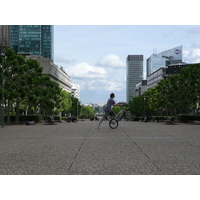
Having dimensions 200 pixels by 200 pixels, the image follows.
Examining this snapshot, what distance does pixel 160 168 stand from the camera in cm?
655

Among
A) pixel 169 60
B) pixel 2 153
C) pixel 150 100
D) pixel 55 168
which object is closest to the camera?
pixel 55 168

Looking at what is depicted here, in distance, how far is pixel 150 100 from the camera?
81.9 m

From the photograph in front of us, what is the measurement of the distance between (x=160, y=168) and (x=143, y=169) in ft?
1.21

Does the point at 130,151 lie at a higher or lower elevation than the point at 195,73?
lower

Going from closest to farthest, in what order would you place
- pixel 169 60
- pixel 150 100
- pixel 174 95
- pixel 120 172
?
pixel 120 172 → pixel 174 95 → pixel 150 100 → pixel 169 60

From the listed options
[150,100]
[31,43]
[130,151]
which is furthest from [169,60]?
[130,151]

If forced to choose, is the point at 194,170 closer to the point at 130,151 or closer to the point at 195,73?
the point at 130,151

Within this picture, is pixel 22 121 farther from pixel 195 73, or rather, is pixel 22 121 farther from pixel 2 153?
pixel 2 153

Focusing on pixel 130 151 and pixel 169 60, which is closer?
pixel 130 151

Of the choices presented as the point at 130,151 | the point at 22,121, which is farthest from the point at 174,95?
the point at 130,151

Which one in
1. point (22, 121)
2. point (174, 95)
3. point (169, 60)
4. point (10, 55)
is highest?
point (169, 60)

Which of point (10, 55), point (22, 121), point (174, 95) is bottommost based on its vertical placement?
point (22, 121)

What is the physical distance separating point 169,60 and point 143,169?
195457mm

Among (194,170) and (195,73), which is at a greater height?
(195,73)
